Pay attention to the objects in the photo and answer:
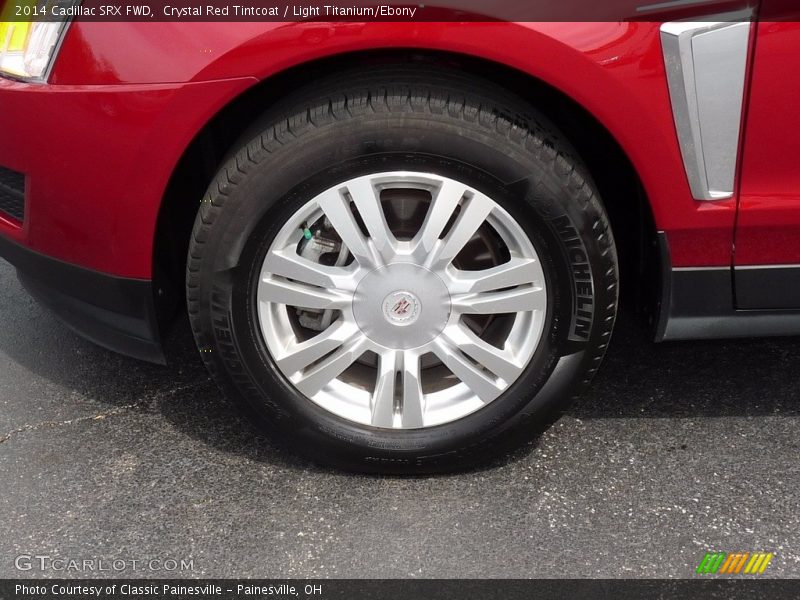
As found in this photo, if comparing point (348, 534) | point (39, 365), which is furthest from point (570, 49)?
point (39, 365)

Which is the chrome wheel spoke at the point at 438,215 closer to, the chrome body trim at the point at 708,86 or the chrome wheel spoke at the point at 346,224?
the chrome wheel spoke at the point at 346,224

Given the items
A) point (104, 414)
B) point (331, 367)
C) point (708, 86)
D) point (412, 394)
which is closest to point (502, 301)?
point (412, 394)

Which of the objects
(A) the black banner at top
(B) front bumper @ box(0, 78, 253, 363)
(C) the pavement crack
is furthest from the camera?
(C) the pavement crack

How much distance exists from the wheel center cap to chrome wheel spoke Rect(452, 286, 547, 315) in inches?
1.5

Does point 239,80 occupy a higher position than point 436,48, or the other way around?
point 436,48

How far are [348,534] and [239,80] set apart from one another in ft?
3.22

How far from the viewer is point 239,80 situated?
5.71 ft

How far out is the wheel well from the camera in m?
1.87

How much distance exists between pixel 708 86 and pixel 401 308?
78 centimetres

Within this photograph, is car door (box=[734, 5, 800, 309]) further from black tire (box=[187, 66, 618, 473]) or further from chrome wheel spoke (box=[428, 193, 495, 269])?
chrome wheel spoke (box=[428, 193, 495, 269])

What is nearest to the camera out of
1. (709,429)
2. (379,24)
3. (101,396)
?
(379,24)

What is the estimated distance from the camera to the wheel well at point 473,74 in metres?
1.87

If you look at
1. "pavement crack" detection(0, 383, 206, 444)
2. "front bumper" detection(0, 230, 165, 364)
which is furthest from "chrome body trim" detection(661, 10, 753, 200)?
"pavement crack" detection(0, 383, 206, 444)
